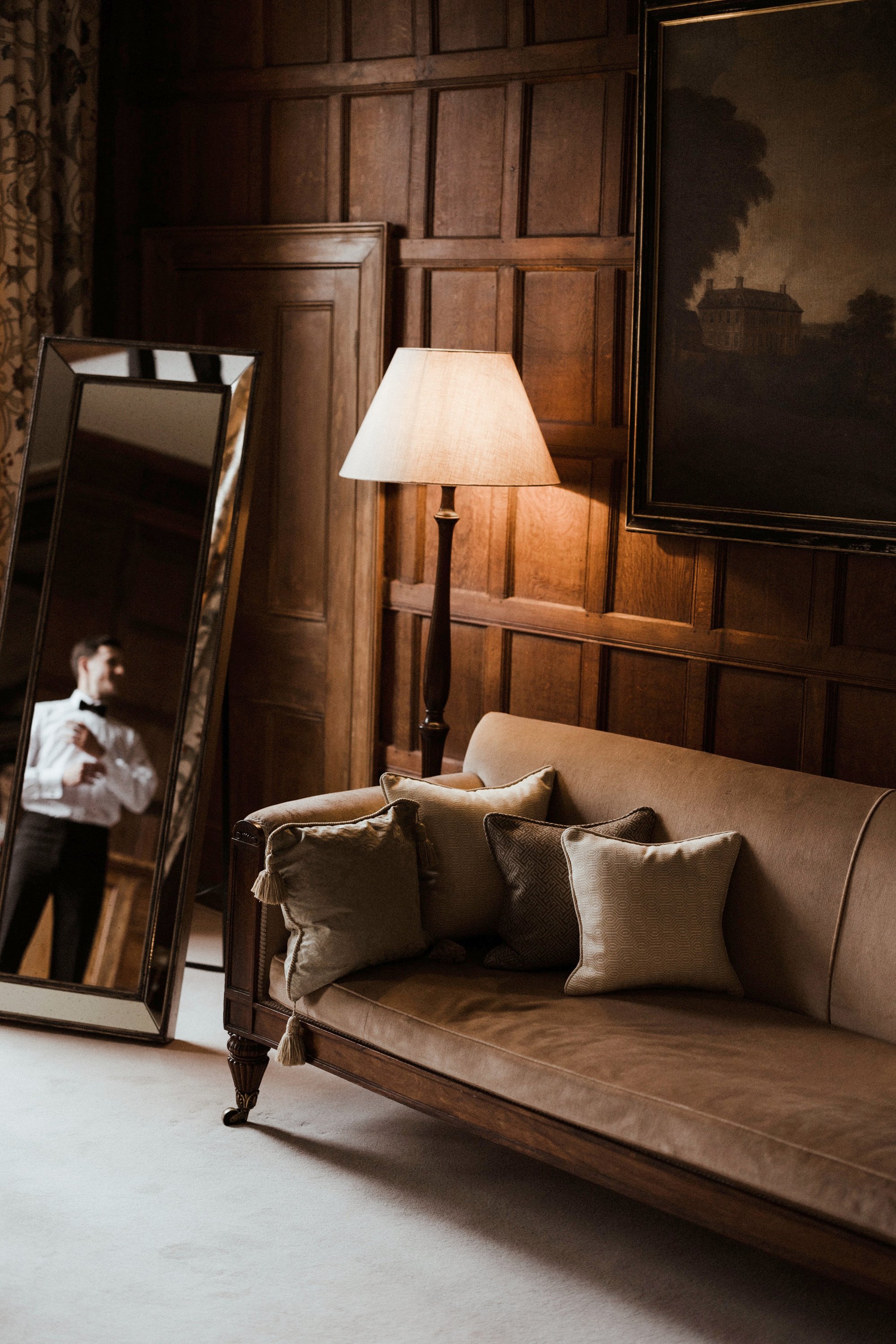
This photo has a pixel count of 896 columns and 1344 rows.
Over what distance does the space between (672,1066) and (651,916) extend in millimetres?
358

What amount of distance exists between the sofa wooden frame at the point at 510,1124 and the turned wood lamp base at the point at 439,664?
2.22ft

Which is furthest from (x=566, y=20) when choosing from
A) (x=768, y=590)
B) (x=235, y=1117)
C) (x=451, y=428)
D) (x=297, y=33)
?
(x=235, y=1117)

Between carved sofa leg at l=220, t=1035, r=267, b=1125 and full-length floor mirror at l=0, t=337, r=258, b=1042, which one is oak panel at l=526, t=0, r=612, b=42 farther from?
carved sofa leg at l=220, t=1035, r=267, b=1125

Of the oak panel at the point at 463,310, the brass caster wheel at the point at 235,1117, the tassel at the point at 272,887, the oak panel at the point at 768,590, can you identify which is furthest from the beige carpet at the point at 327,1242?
the oak panel at the point at 463,310

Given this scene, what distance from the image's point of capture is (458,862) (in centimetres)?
267

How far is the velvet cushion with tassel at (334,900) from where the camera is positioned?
8.29 ft

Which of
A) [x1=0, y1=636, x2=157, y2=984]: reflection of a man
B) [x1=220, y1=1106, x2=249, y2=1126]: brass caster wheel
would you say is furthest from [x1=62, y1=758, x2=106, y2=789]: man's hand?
[x1=220, y1=1106, x2=249, y2=1126]: brass caster wheel

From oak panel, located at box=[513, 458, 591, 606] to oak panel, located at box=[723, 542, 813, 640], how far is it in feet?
1.34

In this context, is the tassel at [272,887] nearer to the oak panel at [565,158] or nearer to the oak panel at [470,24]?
the oak panel at [565,158]

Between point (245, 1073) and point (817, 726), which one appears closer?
point (245, 1073)

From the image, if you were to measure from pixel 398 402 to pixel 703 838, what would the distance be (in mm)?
1182

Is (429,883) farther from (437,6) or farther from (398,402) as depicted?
(437,6)

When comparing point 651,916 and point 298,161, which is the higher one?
point 298,161

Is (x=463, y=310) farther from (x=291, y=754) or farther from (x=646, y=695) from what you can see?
(x=291, y=754)
